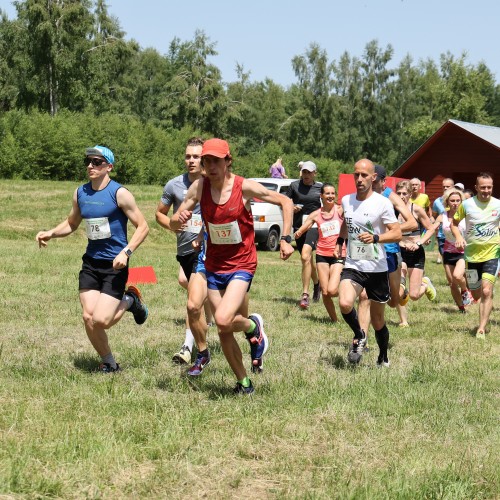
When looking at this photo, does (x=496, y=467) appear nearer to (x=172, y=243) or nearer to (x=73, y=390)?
(x=73, y=390)

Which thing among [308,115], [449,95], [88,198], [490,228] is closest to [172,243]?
[490,228]

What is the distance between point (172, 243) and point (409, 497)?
21.7 metres

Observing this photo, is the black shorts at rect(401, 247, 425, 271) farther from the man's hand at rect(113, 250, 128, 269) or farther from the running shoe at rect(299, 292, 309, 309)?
the man's hand at rect(113, 250, 128, 269)

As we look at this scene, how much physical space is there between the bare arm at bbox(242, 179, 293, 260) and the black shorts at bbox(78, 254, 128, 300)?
1.58 meters

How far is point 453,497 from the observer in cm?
432

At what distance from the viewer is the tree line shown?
38.1 m

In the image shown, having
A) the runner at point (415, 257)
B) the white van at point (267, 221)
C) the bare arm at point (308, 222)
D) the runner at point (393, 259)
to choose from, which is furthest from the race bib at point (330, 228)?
the white van at point (267, 221)

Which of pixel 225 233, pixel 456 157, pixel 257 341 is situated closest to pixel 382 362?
pixel 257 341

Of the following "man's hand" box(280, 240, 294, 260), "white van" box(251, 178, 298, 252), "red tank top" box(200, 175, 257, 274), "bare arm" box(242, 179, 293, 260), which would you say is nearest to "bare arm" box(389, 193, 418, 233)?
"bare arm" box(242, 179, 293, 260)

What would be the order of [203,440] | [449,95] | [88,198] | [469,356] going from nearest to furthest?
[203,440], [88,198], [469,356], [449,95]

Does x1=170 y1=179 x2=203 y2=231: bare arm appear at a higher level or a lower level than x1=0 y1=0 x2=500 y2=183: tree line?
lower

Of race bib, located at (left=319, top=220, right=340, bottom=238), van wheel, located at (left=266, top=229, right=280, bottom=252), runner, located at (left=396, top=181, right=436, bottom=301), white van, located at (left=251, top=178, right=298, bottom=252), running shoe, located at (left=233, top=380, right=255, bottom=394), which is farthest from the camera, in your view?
van wheel, located at (left=266, top=229, right=280, bottom=252)

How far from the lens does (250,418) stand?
5586 millimetres

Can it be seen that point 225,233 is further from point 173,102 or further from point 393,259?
point 173,102
